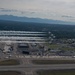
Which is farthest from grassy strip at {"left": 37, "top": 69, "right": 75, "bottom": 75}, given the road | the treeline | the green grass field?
the treeline

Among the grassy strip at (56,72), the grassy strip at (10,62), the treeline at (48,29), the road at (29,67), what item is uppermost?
the treeline at (48,29)

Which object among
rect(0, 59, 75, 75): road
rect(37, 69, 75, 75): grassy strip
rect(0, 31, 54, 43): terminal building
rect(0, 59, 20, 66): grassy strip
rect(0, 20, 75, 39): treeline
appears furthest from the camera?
rect(0, 20, 75, 39): treeline

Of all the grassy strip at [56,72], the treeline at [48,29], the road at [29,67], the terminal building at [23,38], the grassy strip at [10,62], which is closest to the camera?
the grassy strip at [56,72]

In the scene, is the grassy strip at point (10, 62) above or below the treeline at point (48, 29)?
below

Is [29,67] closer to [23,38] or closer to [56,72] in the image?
[56,72]

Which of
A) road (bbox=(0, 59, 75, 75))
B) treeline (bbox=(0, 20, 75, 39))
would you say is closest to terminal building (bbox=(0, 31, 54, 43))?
treeline (bbox=(0, 20, 75, 39))

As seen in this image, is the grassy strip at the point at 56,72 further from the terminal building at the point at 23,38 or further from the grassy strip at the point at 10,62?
the terminal building at the point at 23,38

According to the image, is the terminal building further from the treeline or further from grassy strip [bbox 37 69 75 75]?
grassy strip [bbox 37 69 75 75]

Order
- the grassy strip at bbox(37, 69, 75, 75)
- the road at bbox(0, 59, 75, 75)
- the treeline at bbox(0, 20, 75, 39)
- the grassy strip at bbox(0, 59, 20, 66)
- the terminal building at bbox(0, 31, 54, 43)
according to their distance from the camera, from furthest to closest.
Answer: the treeline at bbox(0, 20, 75, 39) < the terminal building at bbox(0, 31, 54, 43) < the grassy strip at bbox(0, 59, 20, 66) < the road at bbox(0, 59, 75, 75) < the grassy strip at bbox(37, 69, 75, 75)

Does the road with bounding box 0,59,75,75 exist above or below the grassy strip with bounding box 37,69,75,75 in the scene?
above

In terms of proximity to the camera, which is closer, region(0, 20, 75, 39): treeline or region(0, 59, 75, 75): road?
region(0, 59, 75, 75): road

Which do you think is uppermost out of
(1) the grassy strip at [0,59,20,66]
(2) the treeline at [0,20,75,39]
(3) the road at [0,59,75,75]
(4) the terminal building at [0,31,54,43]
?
(2) the treeline at [0,20,75,39]

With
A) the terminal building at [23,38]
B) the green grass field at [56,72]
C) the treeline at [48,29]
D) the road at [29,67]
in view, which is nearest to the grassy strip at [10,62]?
the road at [29,67]

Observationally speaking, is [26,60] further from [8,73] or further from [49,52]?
[49,52]
